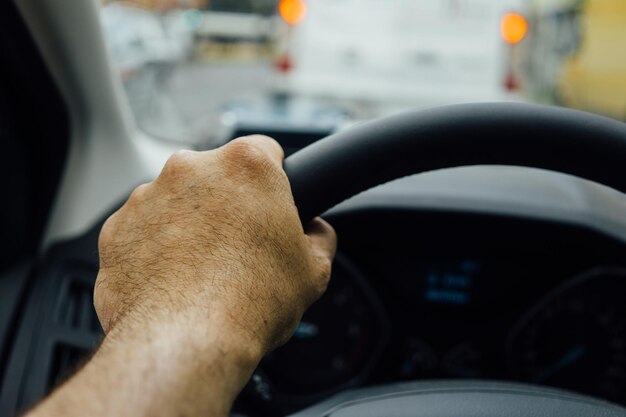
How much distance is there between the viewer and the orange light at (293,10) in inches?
232

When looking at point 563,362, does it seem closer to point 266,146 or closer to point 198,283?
point 266,146

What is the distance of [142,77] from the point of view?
3.75m

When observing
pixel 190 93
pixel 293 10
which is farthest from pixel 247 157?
pixel 190 93

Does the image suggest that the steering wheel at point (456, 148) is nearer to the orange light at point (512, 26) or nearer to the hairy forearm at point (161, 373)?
the hairy forearm at point (161, 373)

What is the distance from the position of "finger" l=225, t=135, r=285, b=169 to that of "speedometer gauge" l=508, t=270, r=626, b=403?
3.44ft

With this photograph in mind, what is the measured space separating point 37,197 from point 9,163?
20 centimetres

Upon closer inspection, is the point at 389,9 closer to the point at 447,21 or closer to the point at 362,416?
the point at 447,21

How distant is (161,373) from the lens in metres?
0.73

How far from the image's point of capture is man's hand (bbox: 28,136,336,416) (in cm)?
74

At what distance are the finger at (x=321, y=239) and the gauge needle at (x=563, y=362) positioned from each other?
106 centimetres

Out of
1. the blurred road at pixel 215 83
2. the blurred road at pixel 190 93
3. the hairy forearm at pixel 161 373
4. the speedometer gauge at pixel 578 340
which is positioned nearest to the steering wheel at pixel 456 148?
the hairy forearm at pixel 161 373

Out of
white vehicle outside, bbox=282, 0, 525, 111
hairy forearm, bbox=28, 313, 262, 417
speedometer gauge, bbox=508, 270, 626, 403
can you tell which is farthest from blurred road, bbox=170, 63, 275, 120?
hairy forearm, bbox=28, 313, 262, 417

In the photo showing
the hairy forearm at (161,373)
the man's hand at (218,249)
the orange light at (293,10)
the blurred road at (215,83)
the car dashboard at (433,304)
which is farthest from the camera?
the blurred road at (215,83)

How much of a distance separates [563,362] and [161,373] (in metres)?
1.36
